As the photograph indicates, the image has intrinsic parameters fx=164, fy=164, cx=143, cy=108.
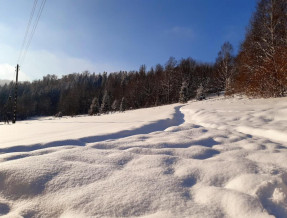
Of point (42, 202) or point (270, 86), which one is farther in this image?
point (270, 86)

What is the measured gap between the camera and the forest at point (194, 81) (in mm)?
9305

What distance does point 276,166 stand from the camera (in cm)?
178

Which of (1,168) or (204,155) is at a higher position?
(1,168)

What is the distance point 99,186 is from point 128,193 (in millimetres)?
247

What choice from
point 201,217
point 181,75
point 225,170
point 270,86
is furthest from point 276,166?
point 181,75

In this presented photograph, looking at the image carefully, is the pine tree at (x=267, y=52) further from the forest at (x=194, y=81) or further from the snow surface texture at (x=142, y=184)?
the snow surface texture at (x=142, y=184)

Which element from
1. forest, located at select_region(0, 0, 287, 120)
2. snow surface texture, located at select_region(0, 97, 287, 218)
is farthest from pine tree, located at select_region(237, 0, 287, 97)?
snow surface texture, located at select_region(0, 97, 287, 218)

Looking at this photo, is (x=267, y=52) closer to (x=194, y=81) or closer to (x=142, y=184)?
(x=142, y=184)

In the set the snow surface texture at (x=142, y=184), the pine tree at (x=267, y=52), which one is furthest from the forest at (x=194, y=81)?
the snow surface texture at (x=142, y=184)

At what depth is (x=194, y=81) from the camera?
36438 mm

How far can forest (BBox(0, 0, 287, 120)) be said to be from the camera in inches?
366

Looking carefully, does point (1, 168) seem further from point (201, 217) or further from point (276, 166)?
point (276, 166)

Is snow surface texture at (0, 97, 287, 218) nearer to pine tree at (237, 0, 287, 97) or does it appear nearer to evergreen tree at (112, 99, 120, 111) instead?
pine tree at (237, 0, 287, 97)

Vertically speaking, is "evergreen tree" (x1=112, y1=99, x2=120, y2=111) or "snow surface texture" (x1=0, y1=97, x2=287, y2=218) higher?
"evergreen tree" (x1=112, y1=99, x2=120, y2=111)
